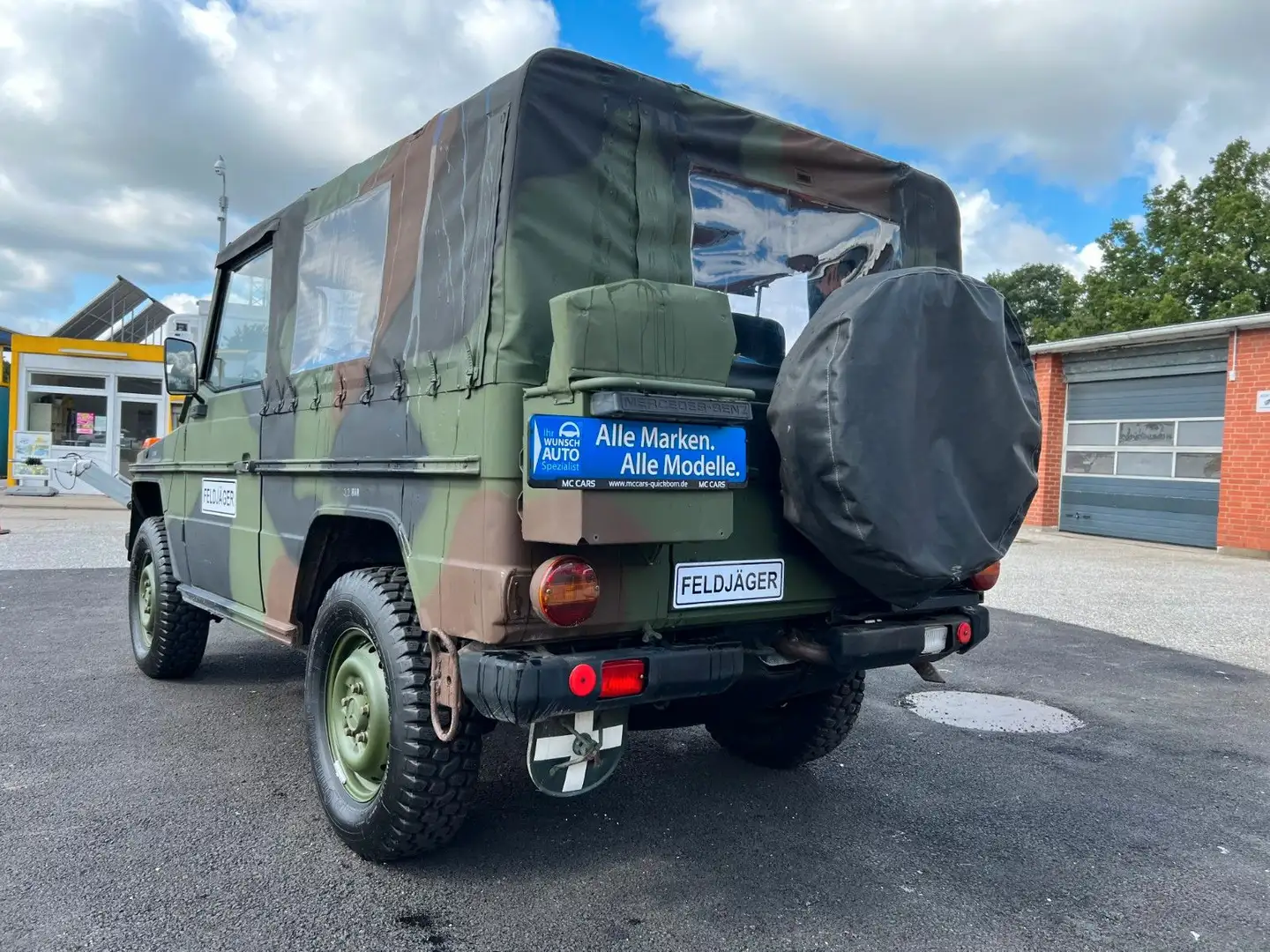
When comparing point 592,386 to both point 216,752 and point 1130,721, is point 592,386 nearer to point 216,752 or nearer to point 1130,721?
point 216,752

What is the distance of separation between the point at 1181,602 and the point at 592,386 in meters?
8.67

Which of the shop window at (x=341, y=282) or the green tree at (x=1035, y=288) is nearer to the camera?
the shop window at (x=341, y=282)

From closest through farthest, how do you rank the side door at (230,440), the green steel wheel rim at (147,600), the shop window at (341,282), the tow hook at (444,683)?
the tow hook at (444,683), the shop window at (341,282), the side door at (230,440), the green steel wheel rim at (147,600)

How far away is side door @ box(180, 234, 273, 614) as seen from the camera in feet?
13.6

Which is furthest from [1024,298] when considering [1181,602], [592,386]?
[592,386]

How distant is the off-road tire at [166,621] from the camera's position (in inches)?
201

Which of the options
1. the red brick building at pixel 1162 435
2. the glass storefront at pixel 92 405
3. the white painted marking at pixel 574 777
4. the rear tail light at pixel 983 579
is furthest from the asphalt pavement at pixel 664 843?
the glass storefront at pixel 92 405

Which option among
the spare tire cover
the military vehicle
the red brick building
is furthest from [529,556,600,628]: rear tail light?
the red brick building

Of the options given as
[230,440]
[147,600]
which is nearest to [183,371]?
[230,440]

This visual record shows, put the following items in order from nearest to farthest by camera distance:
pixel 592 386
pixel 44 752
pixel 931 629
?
pixel 592 386 → pixel 931 629 → pixel 44 752

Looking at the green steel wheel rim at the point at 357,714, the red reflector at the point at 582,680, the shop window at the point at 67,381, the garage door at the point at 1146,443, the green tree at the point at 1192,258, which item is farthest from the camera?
the green tree at the point at 1192,258

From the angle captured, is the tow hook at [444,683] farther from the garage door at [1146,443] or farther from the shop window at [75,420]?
the shop window at [75,420]

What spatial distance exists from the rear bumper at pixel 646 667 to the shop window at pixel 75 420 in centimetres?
2026

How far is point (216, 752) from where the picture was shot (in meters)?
4.20
